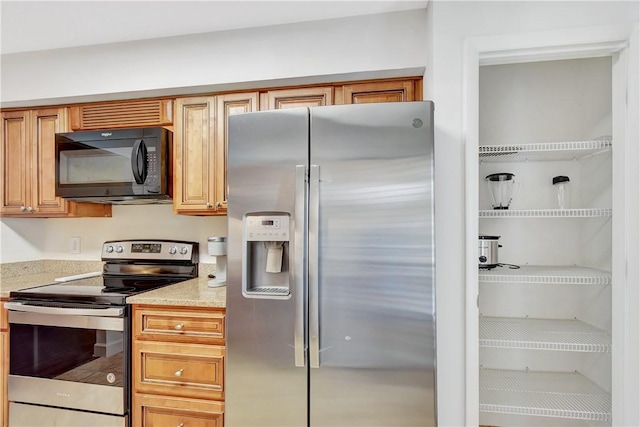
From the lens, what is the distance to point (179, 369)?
1746 mm

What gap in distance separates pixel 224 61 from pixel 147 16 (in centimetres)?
44

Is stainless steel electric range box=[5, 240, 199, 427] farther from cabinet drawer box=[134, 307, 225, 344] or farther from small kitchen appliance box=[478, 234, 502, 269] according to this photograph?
small kitchen appliance box=[478, 234, 502, 269]

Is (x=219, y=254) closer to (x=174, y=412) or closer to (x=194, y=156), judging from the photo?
(x=194, y=156)

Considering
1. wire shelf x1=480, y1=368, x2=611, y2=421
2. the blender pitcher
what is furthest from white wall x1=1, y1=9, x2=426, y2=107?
wire shelf x1=480, y1=368, x2=611, y2=421

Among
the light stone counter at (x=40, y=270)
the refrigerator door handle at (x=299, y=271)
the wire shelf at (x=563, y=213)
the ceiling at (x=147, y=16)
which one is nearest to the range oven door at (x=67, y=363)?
the light stone counter at (x=40, y=270)

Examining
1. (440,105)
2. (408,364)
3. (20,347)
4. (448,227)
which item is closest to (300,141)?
(440,105)

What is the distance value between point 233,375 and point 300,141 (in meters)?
1.11

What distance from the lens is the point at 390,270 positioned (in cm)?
144

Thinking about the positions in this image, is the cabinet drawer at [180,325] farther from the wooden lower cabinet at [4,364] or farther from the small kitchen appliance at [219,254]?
the wooden lower cabinet at [4,364]

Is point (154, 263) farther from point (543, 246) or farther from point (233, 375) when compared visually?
point (543, 246)

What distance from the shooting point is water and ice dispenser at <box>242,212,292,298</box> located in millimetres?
1541

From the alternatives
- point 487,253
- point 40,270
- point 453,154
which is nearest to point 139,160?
point 40,270

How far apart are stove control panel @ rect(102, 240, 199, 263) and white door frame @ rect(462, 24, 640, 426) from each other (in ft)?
5.90

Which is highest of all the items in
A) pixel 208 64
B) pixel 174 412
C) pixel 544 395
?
pixel 208 64
